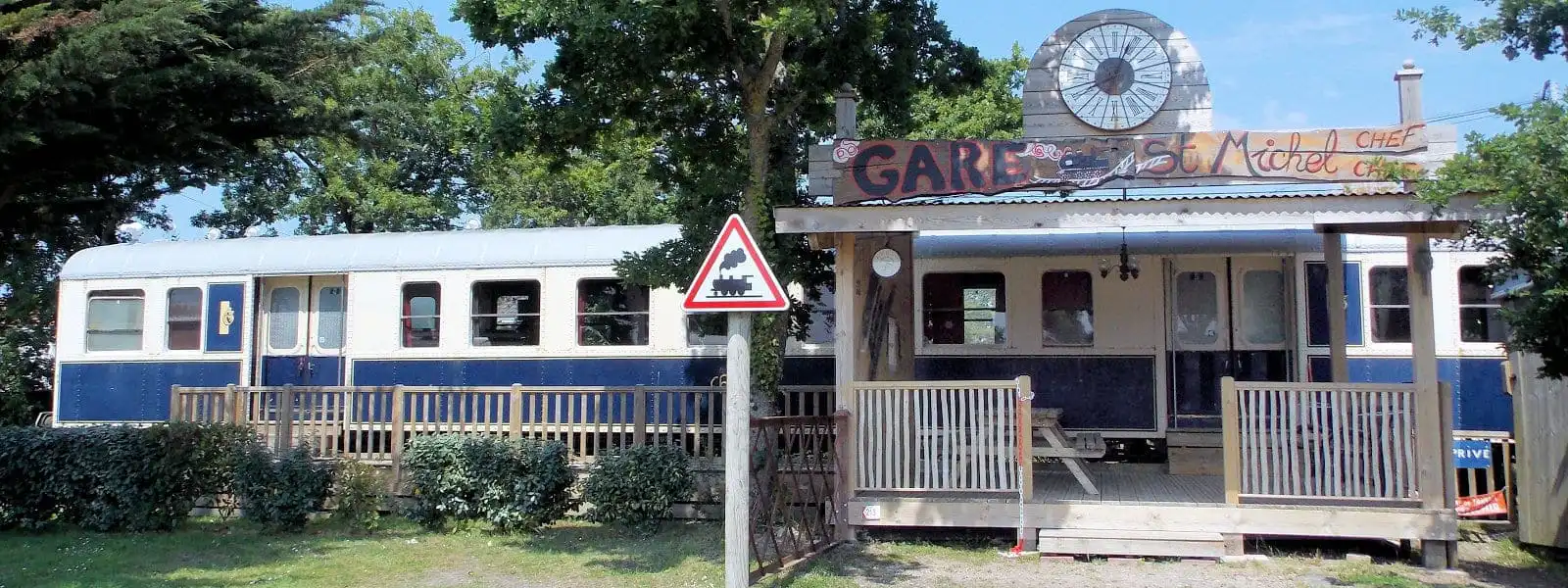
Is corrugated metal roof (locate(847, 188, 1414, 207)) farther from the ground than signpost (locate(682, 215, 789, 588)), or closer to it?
farther from the ground

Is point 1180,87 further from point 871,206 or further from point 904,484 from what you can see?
point 904,484

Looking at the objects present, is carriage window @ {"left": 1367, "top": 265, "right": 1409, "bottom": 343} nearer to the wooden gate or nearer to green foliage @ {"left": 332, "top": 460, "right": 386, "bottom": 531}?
the wooden gate

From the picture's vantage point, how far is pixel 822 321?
12.8 meters

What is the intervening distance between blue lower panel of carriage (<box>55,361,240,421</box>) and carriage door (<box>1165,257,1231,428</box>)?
36.5ft

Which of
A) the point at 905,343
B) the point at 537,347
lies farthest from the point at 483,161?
the point at 905,343

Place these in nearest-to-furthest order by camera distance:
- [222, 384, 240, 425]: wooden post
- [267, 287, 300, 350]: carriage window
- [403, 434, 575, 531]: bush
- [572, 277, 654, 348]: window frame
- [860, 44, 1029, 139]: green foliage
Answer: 1. [403, 434, 575, 531]: bush
2. [222, 384, 240, 425]: wooden post
3. [572, 277, 654, 348]: window frame
4. [267, 287, 300, 350]: carriage window
5. [860, 44, 1029, 139]: green foliage

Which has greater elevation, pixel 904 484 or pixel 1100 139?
pixel 1100 139

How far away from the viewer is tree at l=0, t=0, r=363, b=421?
941cm

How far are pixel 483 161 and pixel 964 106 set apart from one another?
10862 millimetres

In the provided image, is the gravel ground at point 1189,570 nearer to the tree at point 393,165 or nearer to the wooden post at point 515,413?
the wooden post at point 515,413

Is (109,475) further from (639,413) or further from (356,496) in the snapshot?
(639,413)

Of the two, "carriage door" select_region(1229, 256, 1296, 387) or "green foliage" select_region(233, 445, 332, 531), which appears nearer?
"green foliage" select_region(233, 445, 332, 531)

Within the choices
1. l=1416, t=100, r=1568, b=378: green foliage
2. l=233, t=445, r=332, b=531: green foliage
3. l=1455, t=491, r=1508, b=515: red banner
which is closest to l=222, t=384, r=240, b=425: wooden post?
l=233, t=445, r=332, b=531: green foliage

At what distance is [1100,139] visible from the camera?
366 inches
